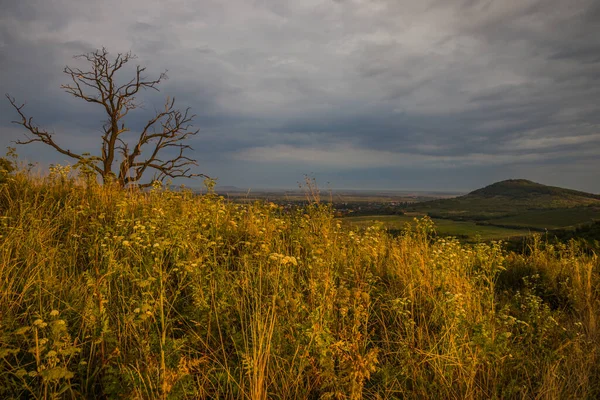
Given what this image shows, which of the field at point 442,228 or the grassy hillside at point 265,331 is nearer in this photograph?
the grassy hillside at point 265,331

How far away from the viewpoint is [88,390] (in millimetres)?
2801

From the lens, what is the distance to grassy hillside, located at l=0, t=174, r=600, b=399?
2.71m

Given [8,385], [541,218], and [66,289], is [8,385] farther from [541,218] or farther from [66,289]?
[541,218]

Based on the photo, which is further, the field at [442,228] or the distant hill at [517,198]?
the distant hill at [517,198]

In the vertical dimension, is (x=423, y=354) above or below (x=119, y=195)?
below

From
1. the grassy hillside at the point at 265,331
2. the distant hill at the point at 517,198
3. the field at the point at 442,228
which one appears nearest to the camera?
the grassy hillside at the point at 265,331

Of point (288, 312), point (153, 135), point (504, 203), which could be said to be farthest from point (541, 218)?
point (288, 312)

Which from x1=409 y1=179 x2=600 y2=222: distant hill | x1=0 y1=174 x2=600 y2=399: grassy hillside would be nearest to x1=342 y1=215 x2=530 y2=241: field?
x1=0 y1=174 x2=600 y2=399: grassy hillside

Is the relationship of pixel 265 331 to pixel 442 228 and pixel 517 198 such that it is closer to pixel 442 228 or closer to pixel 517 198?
pixel 442 228

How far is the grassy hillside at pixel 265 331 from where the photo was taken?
271 centimetres

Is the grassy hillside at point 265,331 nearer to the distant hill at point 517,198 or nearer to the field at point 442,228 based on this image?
the field at point 442,228

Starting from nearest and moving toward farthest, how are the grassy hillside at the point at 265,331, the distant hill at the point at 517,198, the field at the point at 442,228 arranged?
the grassy hillside at the point at 265,331 < the field at the point at 442,228 < the distant hill at the point at 517,198

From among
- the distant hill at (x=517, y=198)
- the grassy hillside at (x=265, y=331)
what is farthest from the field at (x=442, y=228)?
the distant hill at (x=517, y=198)

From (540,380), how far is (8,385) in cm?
481
